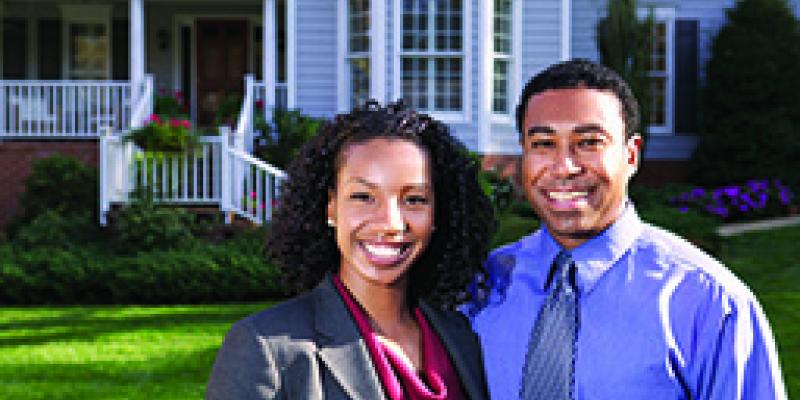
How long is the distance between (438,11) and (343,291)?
12.1 m

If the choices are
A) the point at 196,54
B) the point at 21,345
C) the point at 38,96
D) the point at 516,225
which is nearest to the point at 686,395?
the point at 21,345

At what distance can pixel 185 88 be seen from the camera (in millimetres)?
17297

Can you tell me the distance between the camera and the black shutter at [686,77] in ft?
54.0

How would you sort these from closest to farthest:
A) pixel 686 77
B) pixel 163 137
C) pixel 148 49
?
1. pixel 163 137
2. pixel 686 77
3. pixel 148 49

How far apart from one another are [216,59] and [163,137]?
16.7 feet

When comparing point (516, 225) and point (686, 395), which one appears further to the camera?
point (516, 225)

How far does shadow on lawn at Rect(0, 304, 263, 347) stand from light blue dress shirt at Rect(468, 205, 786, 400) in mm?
5996

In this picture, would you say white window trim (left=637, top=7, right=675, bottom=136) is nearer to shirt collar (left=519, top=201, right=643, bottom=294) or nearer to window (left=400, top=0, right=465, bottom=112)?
window (left=400, top=0, right=465, bottom=112)

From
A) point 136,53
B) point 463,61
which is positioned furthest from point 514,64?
point 136,53

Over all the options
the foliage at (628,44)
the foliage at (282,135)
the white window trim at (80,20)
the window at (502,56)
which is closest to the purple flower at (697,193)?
the foliage at (628,44)

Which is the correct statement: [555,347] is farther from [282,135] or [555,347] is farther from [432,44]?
[432,44]

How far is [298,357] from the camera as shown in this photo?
2189 millimetres

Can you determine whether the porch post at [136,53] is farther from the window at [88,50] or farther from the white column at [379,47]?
the white column at [379,47]

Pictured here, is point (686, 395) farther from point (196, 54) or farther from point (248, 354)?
point (196, 54)
